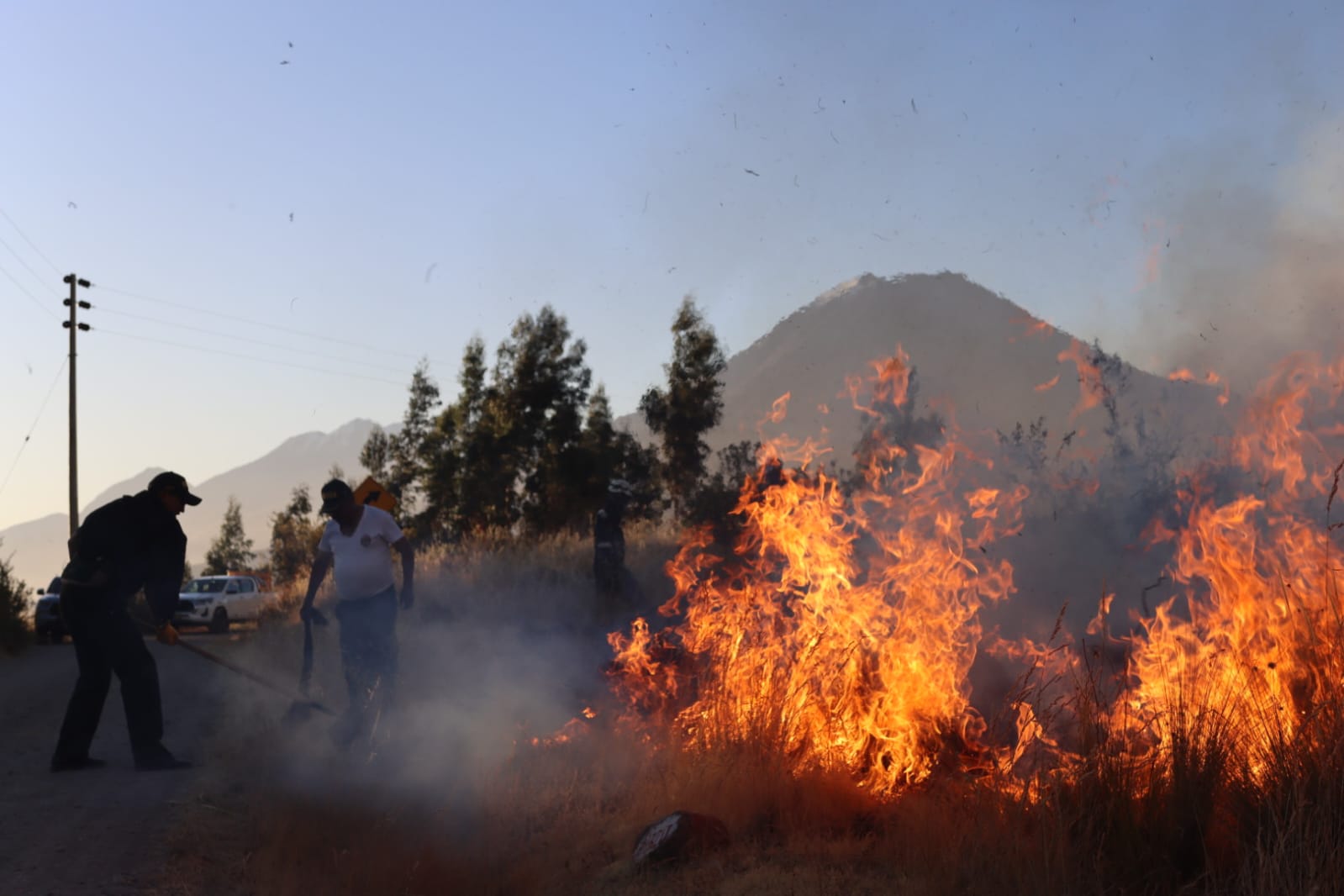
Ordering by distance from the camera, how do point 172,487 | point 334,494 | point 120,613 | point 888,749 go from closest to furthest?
1. point 888,749
2. point 120,613
3. point 172,487
4. point 334,494

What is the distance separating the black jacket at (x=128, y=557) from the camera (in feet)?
24.6

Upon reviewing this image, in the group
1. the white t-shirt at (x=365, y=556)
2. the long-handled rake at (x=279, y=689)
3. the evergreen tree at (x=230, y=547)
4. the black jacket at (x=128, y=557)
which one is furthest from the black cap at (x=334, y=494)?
the evergreen tree at (x=230, y=547)

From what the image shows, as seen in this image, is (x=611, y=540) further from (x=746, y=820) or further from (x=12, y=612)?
(x=12, y=612)

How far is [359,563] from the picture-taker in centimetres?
817

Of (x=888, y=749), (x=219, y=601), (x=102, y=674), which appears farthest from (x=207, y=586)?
(x=888, y=749)

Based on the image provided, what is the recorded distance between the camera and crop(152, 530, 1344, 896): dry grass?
434 cm

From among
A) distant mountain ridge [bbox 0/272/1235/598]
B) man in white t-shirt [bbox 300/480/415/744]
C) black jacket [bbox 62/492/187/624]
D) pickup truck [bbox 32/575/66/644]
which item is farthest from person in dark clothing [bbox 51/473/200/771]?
pickup truck [bbox 32/575/66/644]

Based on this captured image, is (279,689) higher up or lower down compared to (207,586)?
lower down

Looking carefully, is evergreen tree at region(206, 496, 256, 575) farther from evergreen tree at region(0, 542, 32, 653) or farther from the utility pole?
evergreen tree at region(0, 542, 32, 653)

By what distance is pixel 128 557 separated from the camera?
7.67 meters

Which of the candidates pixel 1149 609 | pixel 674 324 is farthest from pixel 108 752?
pixel 674 324

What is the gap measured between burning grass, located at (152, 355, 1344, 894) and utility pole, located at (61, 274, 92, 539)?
27592 mm

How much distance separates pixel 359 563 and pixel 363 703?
1039 millimetres

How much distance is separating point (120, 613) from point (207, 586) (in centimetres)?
2723
